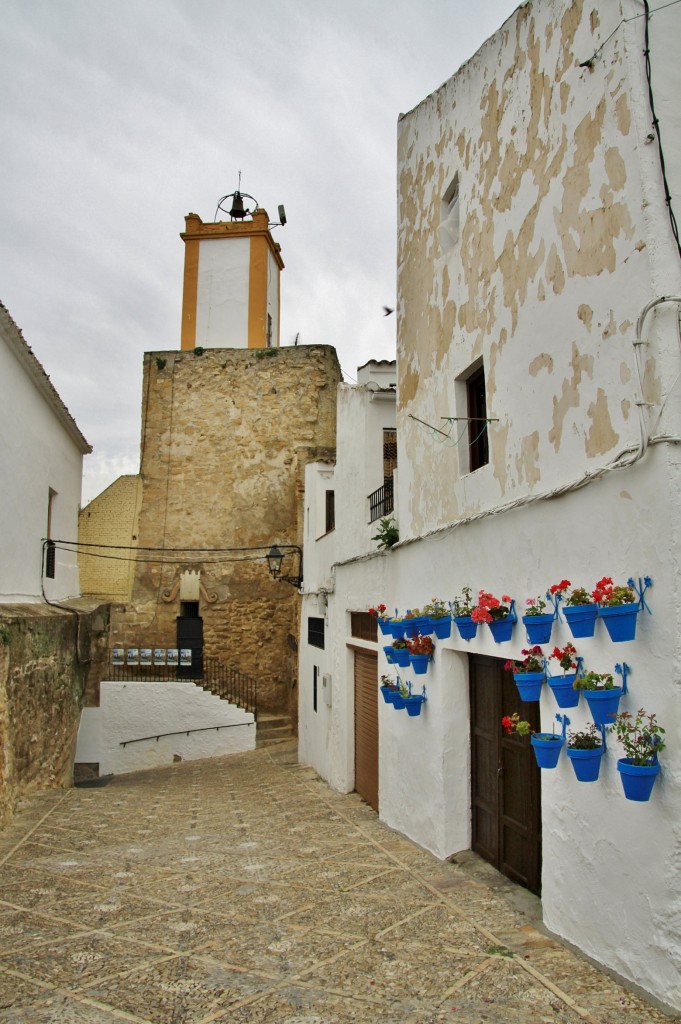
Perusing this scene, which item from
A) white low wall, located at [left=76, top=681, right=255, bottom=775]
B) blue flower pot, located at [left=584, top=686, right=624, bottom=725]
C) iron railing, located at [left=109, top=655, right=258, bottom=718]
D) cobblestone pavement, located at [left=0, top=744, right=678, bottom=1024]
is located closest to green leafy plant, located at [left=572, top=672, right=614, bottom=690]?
blue flower pot, located at [left=584, top=686, right=624, bottom=725]

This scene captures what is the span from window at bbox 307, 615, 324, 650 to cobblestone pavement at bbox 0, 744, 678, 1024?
4508 mm

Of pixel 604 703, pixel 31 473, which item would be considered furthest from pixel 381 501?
pixel 31 473

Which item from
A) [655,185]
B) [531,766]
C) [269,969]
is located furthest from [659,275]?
[269,969]

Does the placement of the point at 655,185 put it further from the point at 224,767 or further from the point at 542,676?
the point at 224,767

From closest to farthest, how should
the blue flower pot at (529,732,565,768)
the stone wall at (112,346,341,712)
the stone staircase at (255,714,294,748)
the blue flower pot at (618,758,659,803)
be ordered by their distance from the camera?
1. the blue flower pot at (618,758,659,803)
2. the blue flower pot at (529,732,565,768)
3. the stone staircase at (255,714,294,748)
4. the stone wall at (112,346,341,712)

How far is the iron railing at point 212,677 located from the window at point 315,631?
13.5 ft

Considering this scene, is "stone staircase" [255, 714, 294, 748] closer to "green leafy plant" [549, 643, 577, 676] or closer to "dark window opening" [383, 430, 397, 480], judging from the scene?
"dark window opening" [383, 430, 397, 480]

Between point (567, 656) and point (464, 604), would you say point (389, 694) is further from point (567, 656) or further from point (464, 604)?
Answer: point (567, 656)

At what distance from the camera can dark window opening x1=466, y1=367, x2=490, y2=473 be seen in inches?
250

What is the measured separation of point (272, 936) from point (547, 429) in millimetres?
3645

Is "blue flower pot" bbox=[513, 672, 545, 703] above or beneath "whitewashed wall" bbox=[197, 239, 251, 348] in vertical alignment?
A: beneath

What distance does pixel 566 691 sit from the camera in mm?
4129

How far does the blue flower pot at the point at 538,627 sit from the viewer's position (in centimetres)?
450

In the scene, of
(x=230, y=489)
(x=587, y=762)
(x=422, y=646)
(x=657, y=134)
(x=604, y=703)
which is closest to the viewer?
(x=604, y=703)
